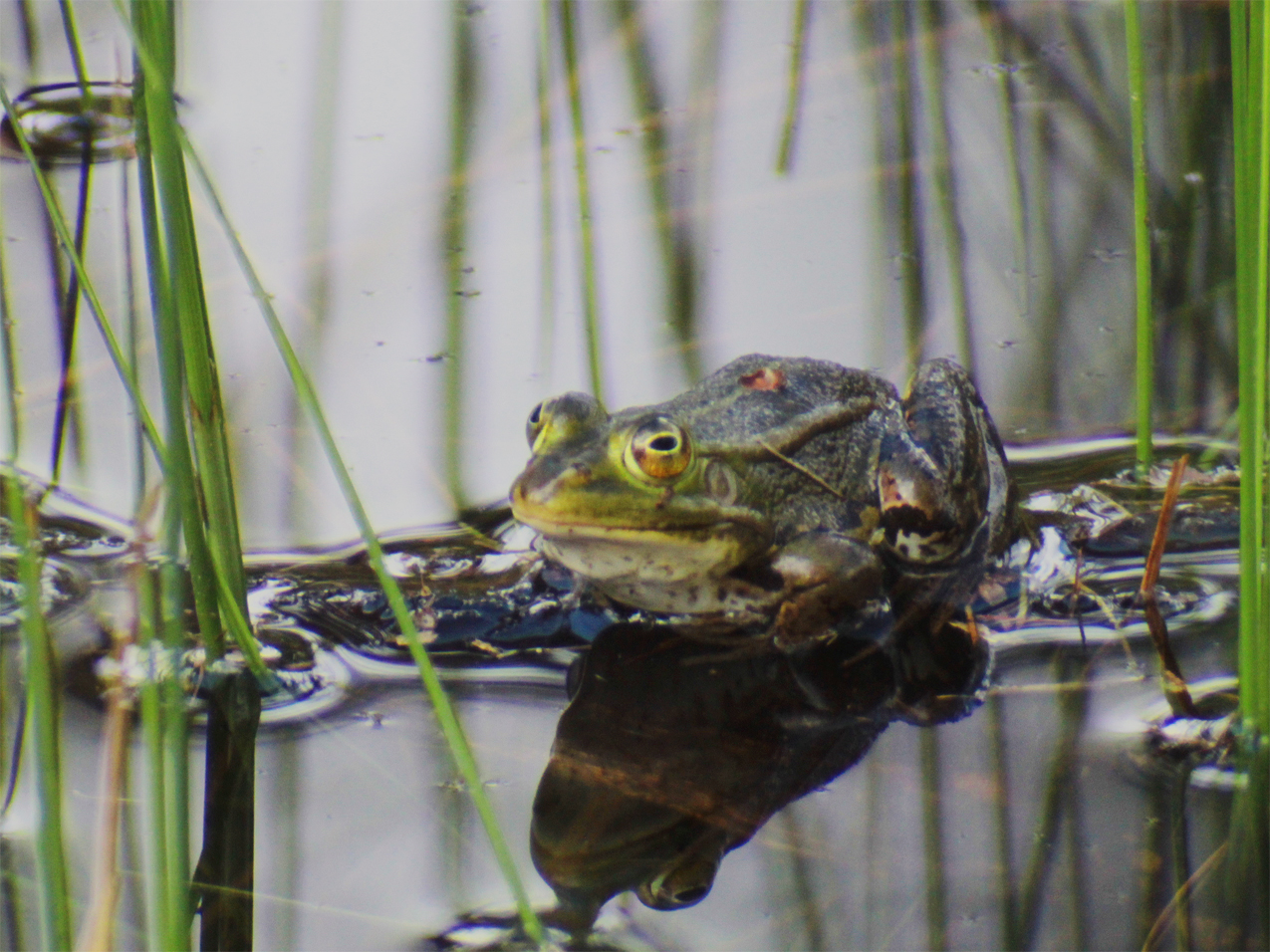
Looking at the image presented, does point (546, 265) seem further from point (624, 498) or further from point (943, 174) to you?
point (943, 174)

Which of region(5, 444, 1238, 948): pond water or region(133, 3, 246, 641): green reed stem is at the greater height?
region(133, 3, 246, 641): green reed stem

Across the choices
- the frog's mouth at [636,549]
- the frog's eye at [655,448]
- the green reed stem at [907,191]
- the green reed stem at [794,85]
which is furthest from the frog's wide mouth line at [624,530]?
the green reed stem at [794,85]

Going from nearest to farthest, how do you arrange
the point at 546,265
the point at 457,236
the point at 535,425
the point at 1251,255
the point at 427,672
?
the point at 427,672
the point at 1251,255
the point at 535,425
the point at 546,265
the point at 457,236

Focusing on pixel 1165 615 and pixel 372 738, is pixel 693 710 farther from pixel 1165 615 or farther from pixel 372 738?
pixel 1165 615

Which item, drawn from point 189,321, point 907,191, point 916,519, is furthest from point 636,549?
point 907,191

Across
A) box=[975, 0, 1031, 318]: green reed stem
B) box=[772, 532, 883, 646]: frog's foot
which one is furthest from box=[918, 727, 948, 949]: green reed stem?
box=[975, 0, 1031, 318]: green reed stem

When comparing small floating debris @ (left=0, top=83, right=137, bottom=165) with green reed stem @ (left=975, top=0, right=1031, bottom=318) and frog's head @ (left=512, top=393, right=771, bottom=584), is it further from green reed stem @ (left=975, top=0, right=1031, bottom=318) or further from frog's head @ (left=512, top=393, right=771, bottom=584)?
green reed stem @ (left=975, top=0, right=1031, bottom=318)

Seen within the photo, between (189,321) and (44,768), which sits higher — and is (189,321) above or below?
above
